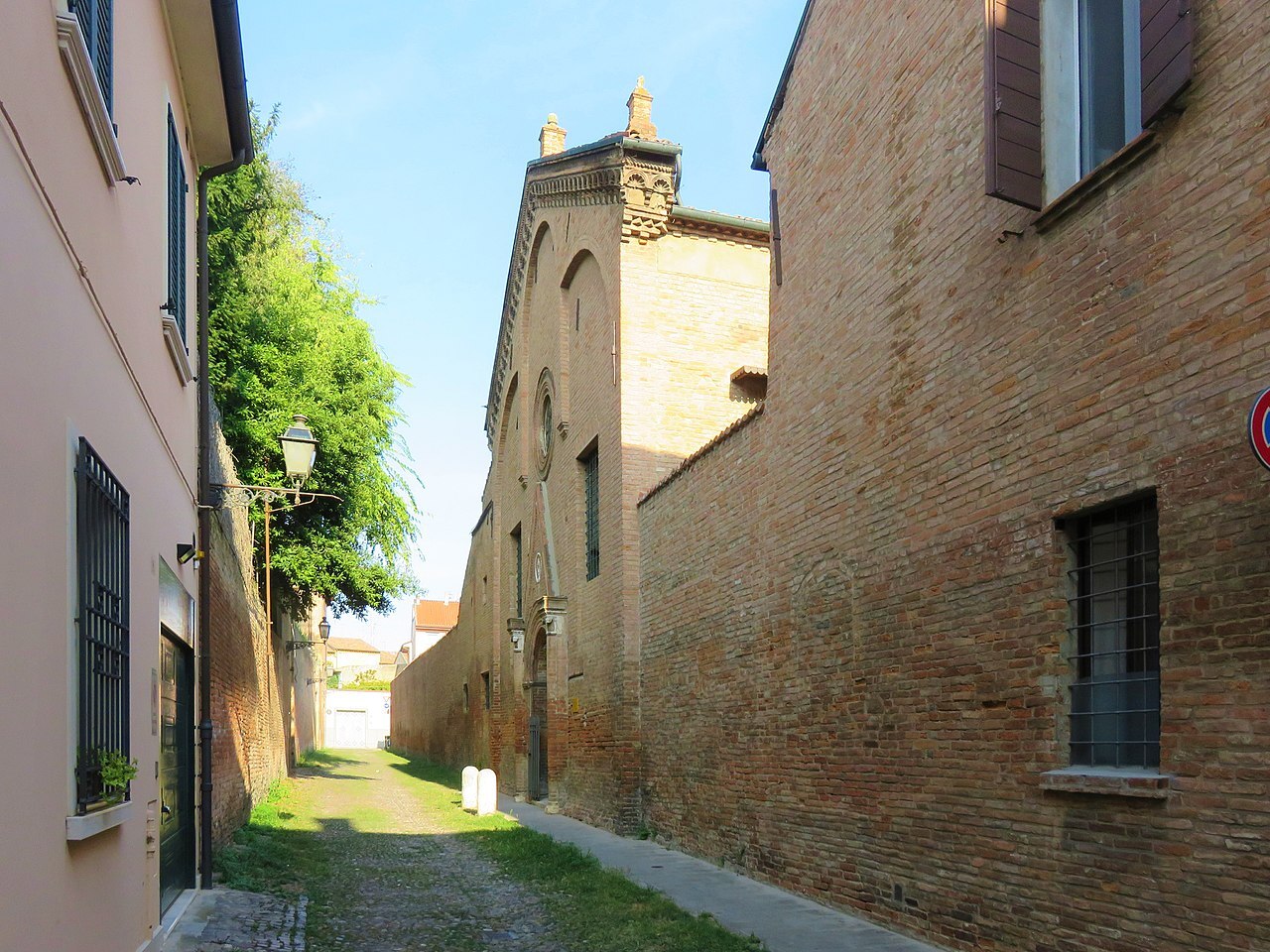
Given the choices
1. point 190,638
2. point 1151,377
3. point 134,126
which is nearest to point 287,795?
point 190,638

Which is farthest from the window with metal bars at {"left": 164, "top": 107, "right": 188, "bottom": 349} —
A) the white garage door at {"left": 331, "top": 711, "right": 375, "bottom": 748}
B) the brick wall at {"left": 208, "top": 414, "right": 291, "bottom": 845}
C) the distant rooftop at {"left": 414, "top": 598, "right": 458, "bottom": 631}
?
the distant rooftop at {"left": 414, "top": 598, "right": 458, "bottom": 631}

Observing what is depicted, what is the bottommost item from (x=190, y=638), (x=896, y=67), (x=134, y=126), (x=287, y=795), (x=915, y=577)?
(x=287, y=795)

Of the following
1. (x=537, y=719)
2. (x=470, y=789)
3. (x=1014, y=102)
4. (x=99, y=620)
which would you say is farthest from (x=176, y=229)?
(x=537, y=719)

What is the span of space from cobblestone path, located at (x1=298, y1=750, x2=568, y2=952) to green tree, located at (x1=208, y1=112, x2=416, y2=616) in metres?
6.90

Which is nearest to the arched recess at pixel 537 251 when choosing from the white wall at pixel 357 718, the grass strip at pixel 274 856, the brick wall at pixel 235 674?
the brick wall at pixel 235 674

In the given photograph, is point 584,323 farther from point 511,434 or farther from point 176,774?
point 176,774

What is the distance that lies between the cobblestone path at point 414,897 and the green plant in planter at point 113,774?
3491 mm

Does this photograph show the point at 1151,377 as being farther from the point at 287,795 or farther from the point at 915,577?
the point at 287,795

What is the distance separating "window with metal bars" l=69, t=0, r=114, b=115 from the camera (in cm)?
472

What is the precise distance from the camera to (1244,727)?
4.76m

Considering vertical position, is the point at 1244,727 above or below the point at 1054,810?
above

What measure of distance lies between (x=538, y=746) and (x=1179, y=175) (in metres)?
18.4

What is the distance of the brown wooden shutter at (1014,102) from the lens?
639 cm

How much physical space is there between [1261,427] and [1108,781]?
2.21 metres
